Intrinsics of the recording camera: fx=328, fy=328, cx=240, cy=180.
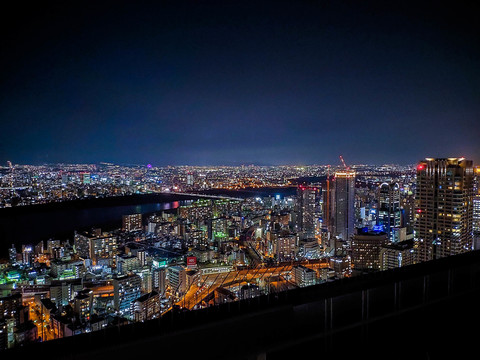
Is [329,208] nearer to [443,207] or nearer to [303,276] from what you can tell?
[443,207]

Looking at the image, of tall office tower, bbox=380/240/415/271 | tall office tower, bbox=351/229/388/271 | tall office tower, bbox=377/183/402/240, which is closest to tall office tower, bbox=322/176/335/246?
tall office tower, bbox=377/183/402/240

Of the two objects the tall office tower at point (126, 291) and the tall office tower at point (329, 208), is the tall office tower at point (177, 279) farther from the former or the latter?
the tall office tower at point (329, 208)

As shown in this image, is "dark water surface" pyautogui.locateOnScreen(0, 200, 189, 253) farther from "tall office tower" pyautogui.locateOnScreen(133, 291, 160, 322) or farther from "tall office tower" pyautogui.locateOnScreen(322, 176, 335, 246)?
"tall office tower" pyautogui.locateOnScreen(322, 176, 335, 246)

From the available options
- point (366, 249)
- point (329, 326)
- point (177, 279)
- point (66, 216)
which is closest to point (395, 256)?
point (366, 249)

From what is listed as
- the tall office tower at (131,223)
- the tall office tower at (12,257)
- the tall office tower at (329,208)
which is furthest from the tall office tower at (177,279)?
the tall office tower at (329,208)

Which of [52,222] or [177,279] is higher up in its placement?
[52,222]

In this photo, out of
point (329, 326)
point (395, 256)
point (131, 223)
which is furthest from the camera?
point (131, 223)

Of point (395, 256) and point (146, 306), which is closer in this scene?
point (146, 306)
